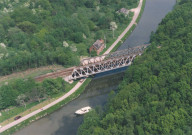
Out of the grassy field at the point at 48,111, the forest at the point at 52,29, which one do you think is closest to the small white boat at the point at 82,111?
the grassy field at the point at 48,111

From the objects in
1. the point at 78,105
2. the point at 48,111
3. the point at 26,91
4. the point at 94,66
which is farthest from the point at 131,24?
the point at 48,111

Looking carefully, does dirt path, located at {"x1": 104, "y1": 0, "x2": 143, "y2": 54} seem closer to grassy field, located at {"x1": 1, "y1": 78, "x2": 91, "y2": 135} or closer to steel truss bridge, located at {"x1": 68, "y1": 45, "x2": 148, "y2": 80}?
steel truss bridge, located at {"x1": 68, "y1": 45, "x2": 148, "y2": 80}

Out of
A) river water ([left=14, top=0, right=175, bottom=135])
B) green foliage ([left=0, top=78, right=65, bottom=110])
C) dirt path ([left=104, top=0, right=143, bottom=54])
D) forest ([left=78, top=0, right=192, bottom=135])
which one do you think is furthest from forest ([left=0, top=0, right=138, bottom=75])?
forest ([left=78, top=0, right=192, bottom=135])

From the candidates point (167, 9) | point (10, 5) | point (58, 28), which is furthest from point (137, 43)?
point (10, 5)

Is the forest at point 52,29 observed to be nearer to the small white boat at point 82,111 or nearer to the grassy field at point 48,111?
the grassy field at point 48,111

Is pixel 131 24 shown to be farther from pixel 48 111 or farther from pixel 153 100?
pixel 153 100

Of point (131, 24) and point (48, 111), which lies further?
point (131, 24)

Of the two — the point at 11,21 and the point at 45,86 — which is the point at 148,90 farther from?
the point at 11,21
